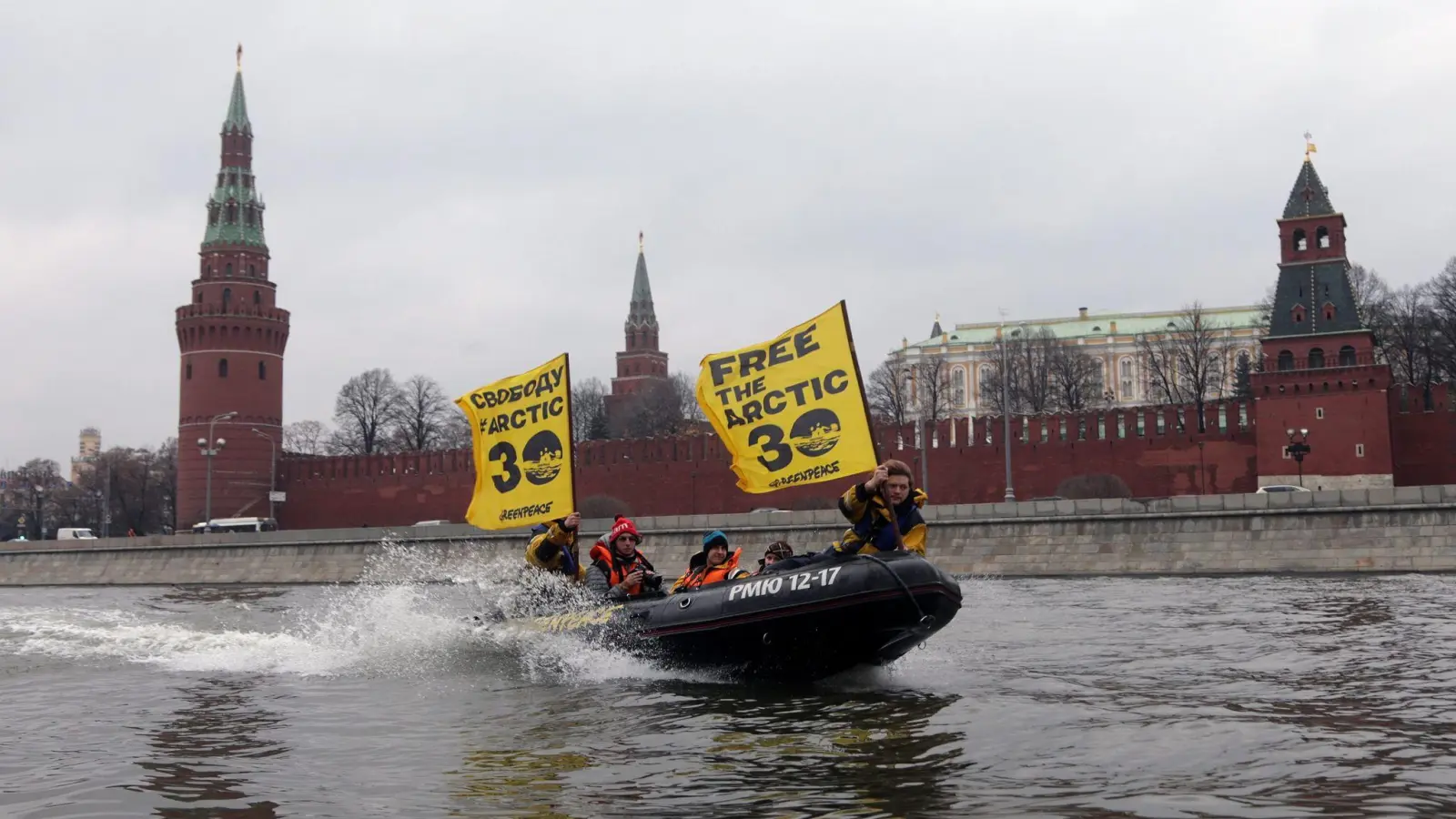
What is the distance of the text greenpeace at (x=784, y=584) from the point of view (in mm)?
12031

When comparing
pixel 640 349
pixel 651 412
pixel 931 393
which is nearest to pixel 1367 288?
pixel 931 393

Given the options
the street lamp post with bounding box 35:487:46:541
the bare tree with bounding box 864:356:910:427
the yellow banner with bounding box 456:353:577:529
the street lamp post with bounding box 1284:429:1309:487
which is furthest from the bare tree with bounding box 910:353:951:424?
the yellow banner with bounding box 456:353:577:529

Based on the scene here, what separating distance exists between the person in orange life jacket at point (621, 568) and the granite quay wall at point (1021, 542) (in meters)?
22.7

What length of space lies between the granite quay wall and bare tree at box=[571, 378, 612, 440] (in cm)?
4637

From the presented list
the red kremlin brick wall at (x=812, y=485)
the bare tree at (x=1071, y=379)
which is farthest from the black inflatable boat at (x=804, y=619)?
the bare tree at (x=1071, y=379)

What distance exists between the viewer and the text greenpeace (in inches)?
474

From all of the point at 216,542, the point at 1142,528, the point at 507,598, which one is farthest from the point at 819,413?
the point at 216,542

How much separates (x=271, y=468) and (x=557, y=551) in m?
54.5

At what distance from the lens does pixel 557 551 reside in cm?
1514

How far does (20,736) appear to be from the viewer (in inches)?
434

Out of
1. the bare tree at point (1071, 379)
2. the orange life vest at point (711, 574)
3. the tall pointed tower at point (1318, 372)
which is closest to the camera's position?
the orange life vest at point (711, 574)

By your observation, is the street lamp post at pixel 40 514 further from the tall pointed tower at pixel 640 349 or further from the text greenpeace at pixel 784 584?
the text greenpeace at pixel 784 584

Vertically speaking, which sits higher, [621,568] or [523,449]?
[523,449]

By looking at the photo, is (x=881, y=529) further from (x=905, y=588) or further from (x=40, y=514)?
(x=40, y=514)
